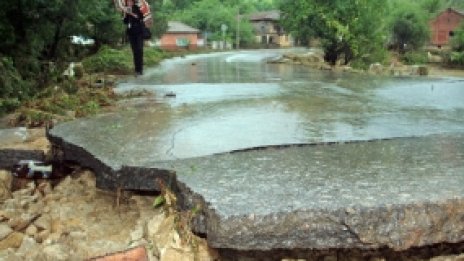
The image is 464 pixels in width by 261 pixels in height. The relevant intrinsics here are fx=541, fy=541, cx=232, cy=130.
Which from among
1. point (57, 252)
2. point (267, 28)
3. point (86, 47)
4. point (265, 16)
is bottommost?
point (57, 252)

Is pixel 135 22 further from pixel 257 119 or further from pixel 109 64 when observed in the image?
pixel 257 119

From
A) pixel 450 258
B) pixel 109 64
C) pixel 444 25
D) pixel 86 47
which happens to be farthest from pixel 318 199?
pixel 444 25

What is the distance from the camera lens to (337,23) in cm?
1656

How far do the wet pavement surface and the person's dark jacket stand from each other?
1.98m

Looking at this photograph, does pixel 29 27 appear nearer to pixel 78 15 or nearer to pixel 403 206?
pixel 78 15

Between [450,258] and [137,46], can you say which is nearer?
[450,258]

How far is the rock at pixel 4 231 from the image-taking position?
3020 millimetres

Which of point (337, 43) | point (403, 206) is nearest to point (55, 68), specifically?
point (403, 206)

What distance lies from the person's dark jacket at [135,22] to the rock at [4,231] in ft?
16.1

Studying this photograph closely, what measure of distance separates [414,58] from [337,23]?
107 ft

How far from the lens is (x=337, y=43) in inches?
682

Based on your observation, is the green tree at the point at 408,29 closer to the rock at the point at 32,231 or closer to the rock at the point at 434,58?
the rock at the point at 434,58

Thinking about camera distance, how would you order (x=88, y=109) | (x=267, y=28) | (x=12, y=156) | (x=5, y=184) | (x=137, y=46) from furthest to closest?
(x=267, y=28) → (x=137, y=46) → (x=88, y=109) → (x=12, y=156) → (x=5, y=184)

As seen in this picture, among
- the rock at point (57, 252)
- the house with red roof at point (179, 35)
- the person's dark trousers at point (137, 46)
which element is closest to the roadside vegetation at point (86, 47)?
the person's dark trousers at point (137, 46)
